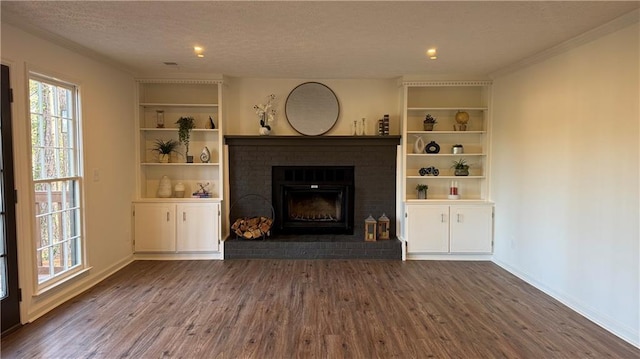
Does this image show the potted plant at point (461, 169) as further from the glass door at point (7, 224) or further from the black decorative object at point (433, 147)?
the glass door at point (7, 224)

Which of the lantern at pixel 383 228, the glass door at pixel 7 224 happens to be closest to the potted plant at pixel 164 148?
the glass door at pixel 7 224

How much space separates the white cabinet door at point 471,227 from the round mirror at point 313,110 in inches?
84.1

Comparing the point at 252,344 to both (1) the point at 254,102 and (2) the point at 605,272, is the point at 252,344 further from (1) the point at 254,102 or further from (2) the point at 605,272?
(1) the point at 254,102

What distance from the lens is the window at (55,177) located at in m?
3.28

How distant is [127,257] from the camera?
4801mm


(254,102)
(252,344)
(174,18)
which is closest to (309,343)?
(252,344)

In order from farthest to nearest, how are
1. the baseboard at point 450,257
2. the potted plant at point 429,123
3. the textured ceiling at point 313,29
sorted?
the potted plant at point 429,123 < the baseboard at point 450,257 < the textured ceiling at point 313,29

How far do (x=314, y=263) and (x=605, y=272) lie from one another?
3024 mm

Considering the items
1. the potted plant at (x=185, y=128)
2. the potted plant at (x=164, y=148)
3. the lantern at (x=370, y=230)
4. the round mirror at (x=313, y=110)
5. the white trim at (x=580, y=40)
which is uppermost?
the white trim at (x=580, y=40)

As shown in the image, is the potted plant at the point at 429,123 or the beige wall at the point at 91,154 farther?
the potted plant at the point at 429,123

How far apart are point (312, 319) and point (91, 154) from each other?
292 centimetres

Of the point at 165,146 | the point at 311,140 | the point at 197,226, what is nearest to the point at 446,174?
the point at 311,140

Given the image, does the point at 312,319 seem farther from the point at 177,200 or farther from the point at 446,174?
the point at 446,174

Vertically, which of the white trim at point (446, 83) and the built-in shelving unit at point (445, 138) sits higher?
the white trim at point (446, 83)
